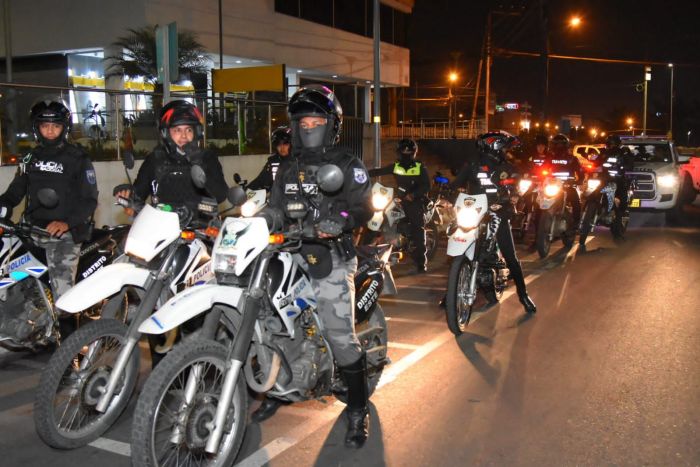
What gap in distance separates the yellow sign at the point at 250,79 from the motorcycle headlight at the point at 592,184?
8978 mm

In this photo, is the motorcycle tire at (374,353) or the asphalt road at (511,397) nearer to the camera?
the asphalt road at (511,397)

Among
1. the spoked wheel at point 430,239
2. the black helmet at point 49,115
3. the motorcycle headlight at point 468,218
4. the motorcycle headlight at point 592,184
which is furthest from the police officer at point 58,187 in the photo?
the motorcycle headlight at point 592,184

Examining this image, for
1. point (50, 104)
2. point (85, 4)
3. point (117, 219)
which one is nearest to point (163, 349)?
point (50, 104)

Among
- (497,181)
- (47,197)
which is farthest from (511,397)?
(47,197)

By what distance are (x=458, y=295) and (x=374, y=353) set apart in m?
2.30

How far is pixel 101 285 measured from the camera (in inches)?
A: 174

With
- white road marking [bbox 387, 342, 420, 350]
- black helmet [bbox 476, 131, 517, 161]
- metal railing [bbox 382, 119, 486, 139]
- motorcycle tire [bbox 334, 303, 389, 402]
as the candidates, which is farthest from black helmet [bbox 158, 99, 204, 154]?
metal railing [bbox 382, 119, 486, 139]

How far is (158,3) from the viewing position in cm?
2255

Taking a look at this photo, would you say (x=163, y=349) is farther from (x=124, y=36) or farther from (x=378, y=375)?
(x=124, y=36)

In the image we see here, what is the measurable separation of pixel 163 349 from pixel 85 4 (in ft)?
70.3

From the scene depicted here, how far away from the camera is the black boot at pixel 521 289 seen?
823cm

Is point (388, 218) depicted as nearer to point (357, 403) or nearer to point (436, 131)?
point (357, 403)

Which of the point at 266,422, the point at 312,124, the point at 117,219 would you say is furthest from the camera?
the point at 117,219

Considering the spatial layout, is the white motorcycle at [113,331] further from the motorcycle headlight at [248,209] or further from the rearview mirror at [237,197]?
the motorcycle headlight at [248,209]
